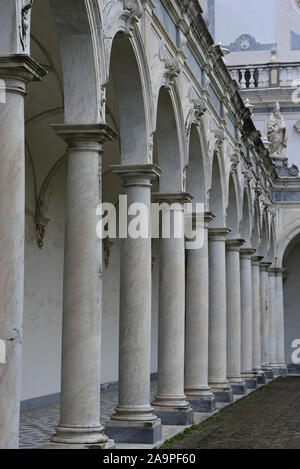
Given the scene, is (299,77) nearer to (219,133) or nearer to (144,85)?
(219,133)

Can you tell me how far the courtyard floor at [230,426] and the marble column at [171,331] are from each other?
0.34 metres

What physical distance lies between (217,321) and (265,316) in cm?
968

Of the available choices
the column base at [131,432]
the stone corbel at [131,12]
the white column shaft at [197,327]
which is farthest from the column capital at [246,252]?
the stone corbel at [131,12]

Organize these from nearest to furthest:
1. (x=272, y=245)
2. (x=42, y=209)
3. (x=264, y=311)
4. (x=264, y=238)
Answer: (x=42, y=209) → (x=264, y=311) → (x=264, y=238) → (x=272, y=245)

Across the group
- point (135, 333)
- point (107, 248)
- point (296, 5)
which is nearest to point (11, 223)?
point (135, 333)

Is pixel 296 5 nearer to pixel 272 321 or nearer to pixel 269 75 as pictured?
pixel 269 75

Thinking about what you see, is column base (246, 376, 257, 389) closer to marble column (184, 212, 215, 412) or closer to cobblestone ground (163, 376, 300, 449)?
cobblestone ground (163, 376, 300, 449)

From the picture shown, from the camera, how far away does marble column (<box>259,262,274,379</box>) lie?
26.5 meters

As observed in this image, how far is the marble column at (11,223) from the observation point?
6.73m

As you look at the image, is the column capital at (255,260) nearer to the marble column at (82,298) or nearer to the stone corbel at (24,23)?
the marble column at (82,298)

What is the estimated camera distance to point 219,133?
17.6m

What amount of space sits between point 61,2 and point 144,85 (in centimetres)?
272

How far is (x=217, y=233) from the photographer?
58.5 ft
